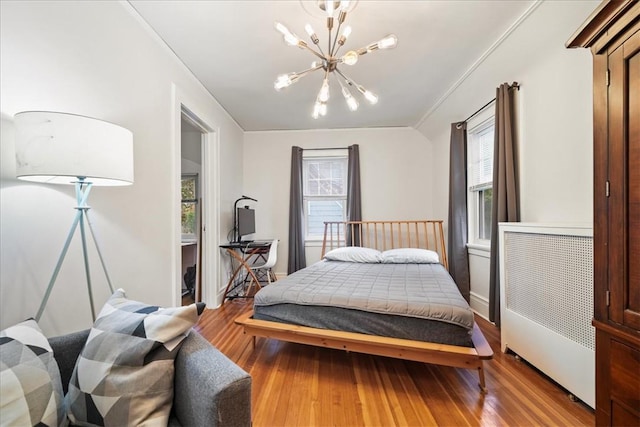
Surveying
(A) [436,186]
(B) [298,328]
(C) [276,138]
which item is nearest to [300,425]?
(B) [298,328]

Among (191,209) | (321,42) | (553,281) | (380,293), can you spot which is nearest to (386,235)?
(380,293)

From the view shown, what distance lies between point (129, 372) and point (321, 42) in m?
2.35

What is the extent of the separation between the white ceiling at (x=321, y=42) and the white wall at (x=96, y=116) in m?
0.29

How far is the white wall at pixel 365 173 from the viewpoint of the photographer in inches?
155

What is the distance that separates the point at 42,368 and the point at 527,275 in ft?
8.21

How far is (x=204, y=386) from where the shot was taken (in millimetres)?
715

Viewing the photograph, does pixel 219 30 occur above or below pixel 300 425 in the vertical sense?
above

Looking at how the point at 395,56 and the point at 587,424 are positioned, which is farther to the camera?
the point at 395,56

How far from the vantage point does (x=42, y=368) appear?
0.75 meters

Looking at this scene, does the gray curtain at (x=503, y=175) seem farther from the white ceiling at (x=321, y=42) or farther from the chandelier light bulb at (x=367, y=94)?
the chandelier light bulb at (x=367, y=94)

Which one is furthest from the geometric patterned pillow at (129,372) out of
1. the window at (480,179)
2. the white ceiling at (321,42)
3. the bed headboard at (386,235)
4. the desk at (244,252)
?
the window at (480,179)

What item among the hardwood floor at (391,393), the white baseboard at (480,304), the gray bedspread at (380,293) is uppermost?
the gray bedspread at (380,293)

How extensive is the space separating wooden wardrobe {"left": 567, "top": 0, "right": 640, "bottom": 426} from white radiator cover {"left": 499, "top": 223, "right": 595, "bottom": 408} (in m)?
0.51

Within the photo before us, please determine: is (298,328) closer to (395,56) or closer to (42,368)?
(42,368)
